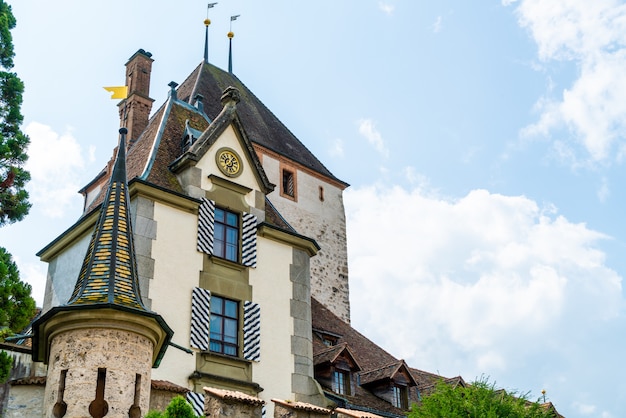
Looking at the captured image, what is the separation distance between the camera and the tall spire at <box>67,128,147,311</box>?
11586 millimetres

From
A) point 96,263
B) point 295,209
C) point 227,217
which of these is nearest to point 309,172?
point 295,209

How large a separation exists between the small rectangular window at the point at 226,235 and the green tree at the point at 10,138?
4.96 meters

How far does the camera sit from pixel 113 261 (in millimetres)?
12203

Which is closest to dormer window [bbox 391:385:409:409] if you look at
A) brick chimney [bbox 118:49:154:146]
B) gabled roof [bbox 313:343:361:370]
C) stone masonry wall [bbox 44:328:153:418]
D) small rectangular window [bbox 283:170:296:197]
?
gabled roof [bbox 313:343:361:370]

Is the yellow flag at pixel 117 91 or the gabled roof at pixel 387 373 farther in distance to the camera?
the gabled roof at pixel 387 373

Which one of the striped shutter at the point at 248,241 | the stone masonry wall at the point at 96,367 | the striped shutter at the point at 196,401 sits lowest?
the stone masonry wall at the point at 96,367

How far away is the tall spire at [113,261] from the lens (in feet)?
38.0

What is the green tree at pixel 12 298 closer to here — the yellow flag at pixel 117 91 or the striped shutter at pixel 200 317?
the striped shutter at pixel 200 317

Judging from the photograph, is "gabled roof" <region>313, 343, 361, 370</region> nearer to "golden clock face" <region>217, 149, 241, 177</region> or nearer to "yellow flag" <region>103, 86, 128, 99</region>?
"golden clock face" <region>217, 149, 241, 177</region>

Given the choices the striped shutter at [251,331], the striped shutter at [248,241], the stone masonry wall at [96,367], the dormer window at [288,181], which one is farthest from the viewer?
the dormer window at [288,181]

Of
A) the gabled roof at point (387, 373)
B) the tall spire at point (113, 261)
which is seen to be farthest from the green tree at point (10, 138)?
the gabled roof at point (387, 373)

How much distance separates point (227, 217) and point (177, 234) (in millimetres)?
1722

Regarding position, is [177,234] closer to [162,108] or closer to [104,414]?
[162,108]

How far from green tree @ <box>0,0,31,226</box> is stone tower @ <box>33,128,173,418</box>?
5104 mm
